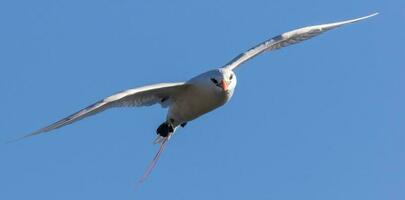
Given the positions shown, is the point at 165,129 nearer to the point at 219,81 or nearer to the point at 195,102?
the point at 195,102

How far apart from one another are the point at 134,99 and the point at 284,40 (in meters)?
4.81

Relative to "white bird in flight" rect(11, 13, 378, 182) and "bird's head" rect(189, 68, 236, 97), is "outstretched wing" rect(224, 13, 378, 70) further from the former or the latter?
"bird's head" rect(189, 68, 236, 97)

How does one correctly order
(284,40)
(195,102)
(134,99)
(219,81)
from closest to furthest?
(219,81) < (195,102) < (134,99) < (284,40)

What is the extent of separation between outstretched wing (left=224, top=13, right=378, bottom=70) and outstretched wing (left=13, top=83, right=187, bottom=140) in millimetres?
1537

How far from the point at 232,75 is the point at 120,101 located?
98.5 inches

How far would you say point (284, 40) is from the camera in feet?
99.8

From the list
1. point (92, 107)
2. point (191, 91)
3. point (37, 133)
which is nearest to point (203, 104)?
point (191, 91)

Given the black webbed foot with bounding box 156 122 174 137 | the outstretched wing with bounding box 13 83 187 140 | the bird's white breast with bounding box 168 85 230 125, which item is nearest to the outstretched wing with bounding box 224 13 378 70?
the bird's white breast with bounding box 168 85 230 125

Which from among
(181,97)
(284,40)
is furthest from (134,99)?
(284,40)

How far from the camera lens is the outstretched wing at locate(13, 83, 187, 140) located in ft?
81.0

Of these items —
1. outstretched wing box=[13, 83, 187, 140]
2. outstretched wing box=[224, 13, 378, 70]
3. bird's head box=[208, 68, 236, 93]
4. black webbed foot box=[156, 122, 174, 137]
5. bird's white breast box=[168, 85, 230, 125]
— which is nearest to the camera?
outstretched wing box=[13, 83, 187, 140]

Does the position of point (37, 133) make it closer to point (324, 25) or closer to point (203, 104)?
point (203, 104)

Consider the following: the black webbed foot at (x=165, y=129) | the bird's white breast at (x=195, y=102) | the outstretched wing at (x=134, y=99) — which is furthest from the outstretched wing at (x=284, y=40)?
the black webbed foot at (x=165, y=129)

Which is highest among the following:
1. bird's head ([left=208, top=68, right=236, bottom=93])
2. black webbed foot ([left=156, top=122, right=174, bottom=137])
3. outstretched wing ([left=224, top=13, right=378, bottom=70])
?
outstretched wing ([left=224, top=13, right=378, bottom=70])
